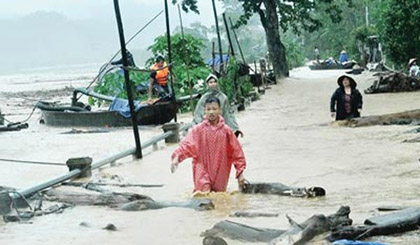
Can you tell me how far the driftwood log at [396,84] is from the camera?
24.0 m

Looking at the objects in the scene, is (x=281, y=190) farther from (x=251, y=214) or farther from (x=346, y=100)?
(x=346, y=100)

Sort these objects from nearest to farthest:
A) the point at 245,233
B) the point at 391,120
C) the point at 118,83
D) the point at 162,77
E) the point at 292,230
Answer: the point at 292,230 → the point at 245,233 → the point at 391,120 → the point at 162,77 → the point at 118,83

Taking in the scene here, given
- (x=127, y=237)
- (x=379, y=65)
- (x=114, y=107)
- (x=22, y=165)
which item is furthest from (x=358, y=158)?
(x=379, y=65)

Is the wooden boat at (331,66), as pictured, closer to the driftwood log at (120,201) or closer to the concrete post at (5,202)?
the driftwood log at (120,201)

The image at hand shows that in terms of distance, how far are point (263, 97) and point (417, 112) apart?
45.7 ft

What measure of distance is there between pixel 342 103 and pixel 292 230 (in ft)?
33.7

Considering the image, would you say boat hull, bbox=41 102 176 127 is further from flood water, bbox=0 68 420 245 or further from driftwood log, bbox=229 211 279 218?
driftwood log, bbox=229 211 279 218

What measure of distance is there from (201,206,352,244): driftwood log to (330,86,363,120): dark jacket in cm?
955

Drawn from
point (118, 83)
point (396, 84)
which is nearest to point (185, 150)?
point (396, 84)

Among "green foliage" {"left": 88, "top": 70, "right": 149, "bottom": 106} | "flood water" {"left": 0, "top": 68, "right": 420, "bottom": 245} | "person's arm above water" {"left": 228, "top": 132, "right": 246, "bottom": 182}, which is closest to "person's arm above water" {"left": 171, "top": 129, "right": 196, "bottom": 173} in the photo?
"person's arm above water" {"left": 228, "top": 132, "right": 246, "bottom": 182}

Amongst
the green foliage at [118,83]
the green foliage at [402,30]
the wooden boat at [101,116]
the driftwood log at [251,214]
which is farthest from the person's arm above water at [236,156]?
the green foliage at [402,30]

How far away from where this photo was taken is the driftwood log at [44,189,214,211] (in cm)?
796

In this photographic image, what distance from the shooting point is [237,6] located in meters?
126

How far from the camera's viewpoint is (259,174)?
1073 centimetres
